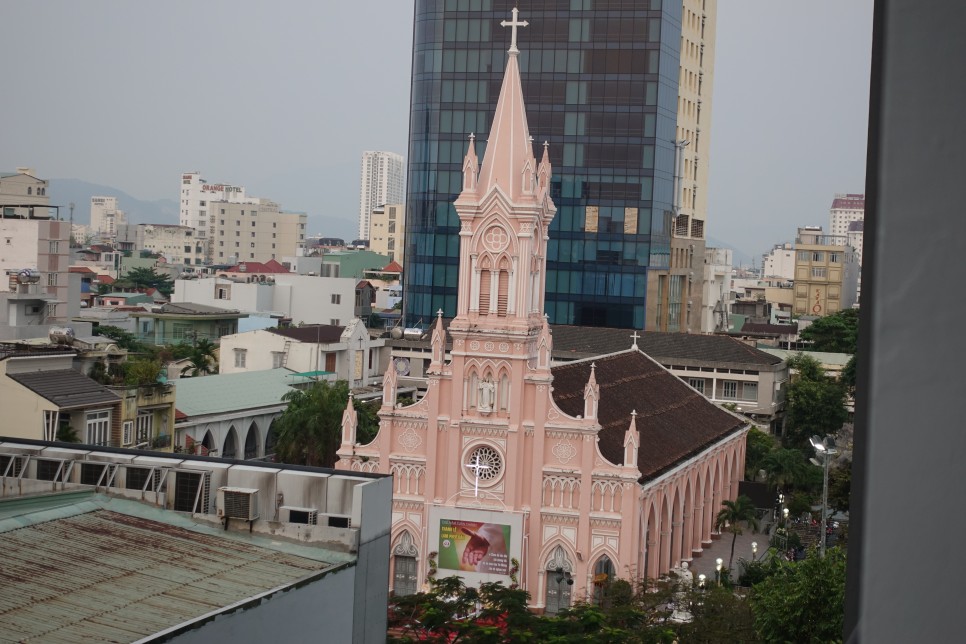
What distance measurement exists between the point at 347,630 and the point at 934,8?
59.7 ft

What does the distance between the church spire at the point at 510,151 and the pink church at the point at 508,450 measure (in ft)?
0.15

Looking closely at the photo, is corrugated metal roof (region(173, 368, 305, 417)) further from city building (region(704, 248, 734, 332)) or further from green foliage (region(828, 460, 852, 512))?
city building (region(704, 248, 734, 332))

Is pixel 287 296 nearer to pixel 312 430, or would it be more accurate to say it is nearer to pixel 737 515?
pixel 312 430

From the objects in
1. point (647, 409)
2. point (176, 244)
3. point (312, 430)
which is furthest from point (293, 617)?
point (176, 244)

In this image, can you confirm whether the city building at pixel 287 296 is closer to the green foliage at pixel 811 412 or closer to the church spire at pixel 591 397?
the green foliage at pixel 811 412

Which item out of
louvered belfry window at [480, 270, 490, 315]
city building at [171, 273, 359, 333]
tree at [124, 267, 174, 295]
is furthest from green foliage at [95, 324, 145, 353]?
tree at [124, 267, 174, 295]

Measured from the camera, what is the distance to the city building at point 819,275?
427ft

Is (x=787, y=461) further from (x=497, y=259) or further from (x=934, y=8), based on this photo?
(x=934, y=8)

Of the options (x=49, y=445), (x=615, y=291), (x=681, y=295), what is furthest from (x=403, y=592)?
(x=681, y=295)

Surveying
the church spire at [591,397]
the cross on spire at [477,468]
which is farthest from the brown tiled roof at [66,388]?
the church spire at [591,397]

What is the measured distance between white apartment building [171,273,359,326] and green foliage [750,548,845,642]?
7532cm

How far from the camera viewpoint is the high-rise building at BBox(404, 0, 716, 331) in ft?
238

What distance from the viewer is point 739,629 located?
96.7 ft

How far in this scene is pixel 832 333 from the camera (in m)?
94.1
